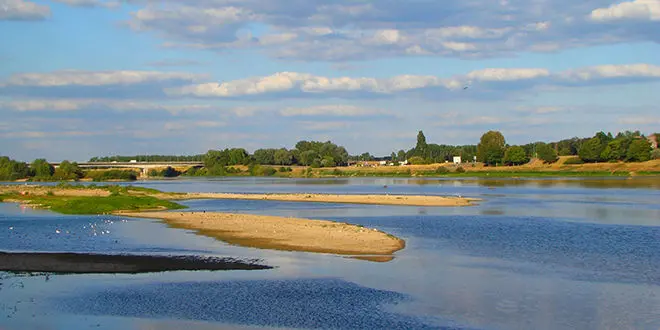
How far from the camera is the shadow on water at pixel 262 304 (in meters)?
23.2

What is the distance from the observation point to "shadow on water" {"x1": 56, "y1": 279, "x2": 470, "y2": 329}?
2323 cm

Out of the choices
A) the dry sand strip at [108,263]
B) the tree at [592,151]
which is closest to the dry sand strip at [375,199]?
the dry sand strip at [108,263]

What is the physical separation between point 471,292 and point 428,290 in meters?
1.72

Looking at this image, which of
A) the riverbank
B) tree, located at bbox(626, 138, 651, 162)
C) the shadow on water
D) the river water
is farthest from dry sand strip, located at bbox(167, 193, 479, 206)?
tree, located at bbox(626, 138, 651, 162)

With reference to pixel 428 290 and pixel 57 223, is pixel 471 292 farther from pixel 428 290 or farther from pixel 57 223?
pixel 57 223

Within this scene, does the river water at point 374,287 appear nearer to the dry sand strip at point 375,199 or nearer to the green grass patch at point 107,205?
the green grass patch at point 107,205

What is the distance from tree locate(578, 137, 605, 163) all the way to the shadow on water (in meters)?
178

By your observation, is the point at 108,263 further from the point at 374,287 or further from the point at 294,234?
the point at 294,234

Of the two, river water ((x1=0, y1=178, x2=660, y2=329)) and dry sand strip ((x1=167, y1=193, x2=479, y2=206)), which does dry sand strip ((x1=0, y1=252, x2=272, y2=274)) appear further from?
dry sand strip ((x1=167, y1=193, x2=479, y2=206))

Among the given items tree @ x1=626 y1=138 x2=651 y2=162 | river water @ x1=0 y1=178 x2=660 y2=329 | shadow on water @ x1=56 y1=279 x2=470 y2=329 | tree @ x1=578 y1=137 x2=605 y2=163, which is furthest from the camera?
tree @ x1=578 y1=137 x2=605 y2=163

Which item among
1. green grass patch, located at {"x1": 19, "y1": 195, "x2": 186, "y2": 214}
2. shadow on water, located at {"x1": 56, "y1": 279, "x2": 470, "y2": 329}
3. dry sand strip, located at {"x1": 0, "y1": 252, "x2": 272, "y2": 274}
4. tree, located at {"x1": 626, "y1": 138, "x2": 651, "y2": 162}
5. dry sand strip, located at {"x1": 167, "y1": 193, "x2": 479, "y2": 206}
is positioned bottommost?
shadow on water, located at {"x1": 56, "y1": 279, "x2": 470, "y2": 329}

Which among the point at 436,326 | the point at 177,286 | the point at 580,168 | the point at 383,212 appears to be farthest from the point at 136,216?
the point at 580,168

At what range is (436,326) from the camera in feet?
73.2

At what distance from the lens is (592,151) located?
192 meters
